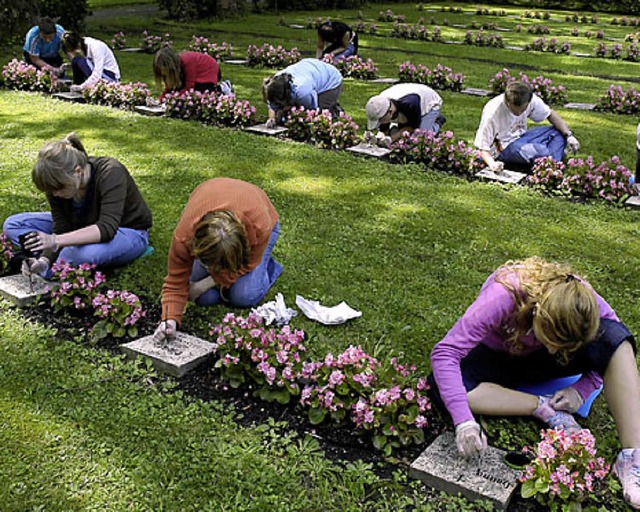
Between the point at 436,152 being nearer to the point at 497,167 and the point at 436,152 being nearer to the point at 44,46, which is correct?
the point at 497,167

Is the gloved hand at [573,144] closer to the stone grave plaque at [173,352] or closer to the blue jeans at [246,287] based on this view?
the blue jeans at [246,287]

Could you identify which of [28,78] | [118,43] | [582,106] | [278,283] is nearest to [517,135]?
[582,106]

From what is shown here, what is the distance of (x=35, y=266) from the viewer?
4289 millimetres

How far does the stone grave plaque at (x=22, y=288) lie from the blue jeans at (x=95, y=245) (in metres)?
0.22

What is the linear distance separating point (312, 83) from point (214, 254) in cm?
497

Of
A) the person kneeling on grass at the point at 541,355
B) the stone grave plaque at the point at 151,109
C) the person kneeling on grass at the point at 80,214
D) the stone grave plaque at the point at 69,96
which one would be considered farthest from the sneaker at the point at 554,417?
the stone grave plaque at the point at 69,96

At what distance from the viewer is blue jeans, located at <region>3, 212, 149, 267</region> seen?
4.29 meters

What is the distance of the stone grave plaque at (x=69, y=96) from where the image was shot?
30.2ft

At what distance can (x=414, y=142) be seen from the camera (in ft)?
22.8

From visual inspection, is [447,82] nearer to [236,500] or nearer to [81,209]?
[81,209]

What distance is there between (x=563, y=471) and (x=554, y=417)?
1.67ft

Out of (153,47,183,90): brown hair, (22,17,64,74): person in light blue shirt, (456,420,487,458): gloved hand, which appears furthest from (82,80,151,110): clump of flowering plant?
(456,420,487,458): gloved hand

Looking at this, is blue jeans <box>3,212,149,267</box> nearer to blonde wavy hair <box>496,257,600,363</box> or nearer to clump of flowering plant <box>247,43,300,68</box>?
blonde wavy hair <box>496,257,600,363</box>

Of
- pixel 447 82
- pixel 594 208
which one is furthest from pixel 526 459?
pixel 447 82
